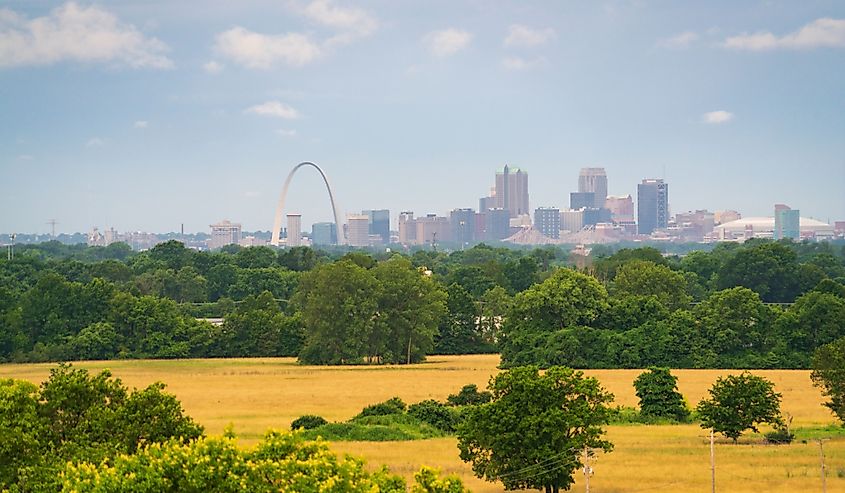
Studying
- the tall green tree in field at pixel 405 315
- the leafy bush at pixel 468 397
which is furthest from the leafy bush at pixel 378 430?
the tall green tree in field at pixel 405 315

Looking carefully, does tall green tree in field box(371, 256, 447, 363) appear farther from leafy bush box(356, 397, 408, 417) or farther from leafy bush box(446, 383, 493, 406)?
leafy bush box(356, 397, 408, 417)

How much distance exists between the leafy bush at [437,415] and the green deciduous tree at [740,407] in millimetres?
13952

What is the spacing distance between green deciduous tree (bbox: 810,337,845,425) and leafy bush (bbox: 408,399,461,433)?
1937 cm

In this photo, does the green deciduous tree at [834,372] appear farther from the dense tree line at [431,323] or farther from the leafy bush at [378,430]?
the dense tree line at [431,323]

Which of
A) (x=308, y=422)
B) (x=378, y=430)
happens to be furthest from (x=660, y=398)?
(x=308, y=422)

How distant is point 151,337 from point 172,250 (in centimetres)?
8092

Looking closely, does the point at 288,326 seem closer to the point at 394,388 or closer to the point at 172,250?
the point at 394,388

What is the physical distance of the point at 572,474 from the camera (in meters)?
46.9

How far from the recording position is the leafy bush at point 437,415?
211 feet

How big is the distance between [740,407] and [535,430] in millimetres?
17727

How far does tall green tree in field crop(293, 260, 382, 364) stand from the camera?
10575 centimetres

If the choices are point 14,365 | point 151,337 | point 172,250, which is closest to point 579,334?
point 151,337

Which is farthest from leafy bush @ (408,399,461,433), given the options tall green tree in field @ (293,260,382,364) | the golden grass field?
tall green tree in field @ (293,260,382,364)

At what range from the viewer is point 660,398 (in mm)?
67000
